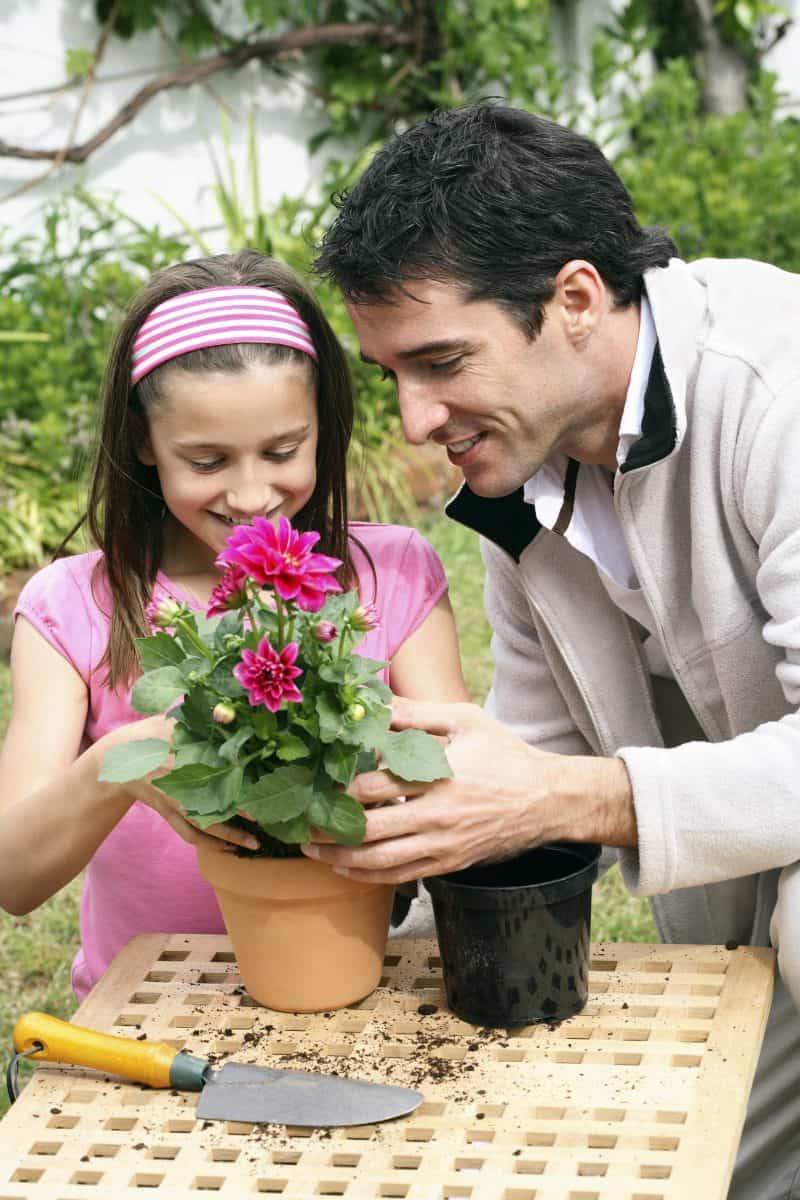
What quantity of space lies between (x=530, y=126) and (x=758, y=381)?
0.47 metres

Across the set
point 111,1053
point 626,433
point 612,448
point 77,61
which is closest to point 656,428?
point 626,433

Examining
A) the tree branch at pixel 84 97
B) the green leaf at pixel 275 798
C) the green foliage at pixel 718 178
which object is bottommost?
the green leaf at pixel 275 798

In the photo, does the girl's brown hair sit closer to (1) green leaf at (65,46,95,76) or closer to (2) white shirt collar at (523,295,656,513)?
(2) white shirt collar at (523,295,656,513)

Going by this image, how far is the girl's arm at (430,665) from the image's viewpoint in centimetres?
215

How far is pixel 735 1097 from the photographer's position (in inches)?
57.3

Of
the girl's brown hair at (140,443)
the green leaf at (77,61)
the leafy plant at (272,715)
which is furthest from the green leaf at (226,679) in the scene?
the green leaf at (77,61)

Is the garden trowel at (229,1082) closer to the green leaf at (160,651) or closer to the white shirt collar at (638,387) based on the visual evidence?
the green leaf at (160,651)

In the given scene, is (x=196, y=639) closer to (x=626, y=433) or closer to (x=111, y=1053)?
(x=111, y=1053)

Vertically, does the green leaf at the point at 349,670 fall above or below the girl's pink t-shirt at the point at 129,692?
above

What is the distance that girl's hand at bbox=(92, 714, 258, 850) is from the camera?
159cm

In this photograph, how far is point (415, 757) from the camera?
1.56 metres

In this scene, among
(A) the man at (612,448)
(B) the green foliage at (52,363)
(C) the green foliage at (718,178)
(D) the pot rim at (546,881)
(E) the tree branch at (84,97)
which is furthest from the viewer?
(C) the green foliage at (718,178)

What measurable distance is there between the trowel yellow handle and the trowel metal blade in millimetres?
30

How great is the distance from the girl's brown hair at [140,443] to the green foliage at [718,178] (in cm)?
442
